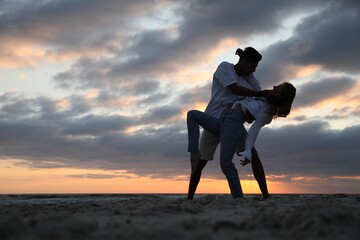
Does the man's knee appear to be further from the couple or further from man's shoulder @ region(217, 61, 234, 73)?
man's shoulder @ region(217, 61, 234, 73)

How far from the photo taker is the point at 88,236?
7.75ft

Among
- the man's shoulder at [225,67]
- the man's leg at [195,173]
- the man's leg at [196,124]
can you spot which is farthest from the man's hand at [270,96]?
the man's leg at [195,173]

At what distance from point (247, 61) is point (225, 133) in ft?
3.33

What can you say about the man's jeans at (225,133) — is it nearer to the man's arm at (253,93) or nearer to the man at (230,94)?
the man at (230,94)

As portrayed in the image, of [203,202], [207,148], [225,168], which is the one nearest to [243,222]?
[203,202]

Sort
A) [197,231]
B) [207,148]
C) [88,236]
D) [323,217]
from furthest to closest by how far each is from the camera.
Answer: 1. [207,148]
2. [323,217]
3. [197,231]
4. [88,236]

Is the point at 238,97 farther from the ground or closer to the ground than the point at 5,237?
farther from the ground

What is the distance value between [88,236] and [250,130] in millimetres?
3456

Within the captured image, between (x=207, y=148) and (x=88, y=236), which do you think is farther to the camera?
(x=207, y=148)

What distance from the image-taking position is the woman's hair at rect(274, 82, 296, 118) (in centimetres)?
538

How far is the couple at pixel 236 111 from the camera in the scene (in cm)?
539

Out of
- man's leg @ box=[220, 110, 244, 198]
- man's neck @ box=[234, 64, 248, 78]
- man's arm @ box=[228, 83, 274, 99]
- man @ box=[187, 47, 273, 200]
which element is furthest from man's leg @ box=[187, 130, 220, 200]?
man's neck @ box=[234, 64, 248, 78]

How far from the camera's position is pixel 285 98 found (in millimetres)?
5371

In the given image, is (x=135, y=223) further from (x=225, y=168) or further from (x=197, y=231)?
(x=225, y=168)
